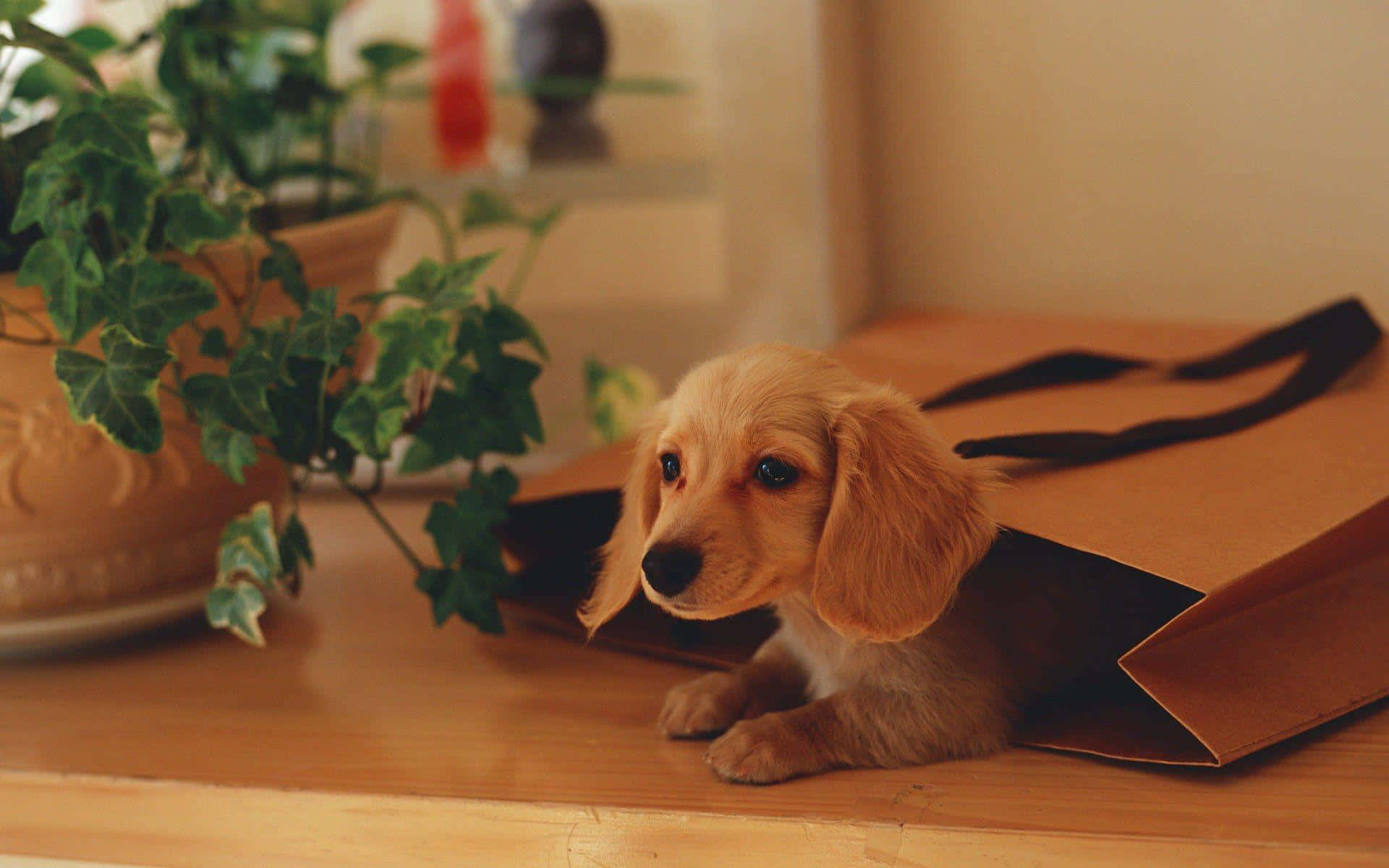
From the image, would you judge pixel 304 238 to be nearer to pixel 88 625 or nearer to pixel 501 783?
pixel 88 625

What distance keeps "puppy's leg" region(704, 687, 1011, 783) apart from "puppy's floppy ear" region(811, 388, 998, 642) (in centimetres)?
6

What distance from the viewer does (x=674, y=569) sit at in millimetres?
654

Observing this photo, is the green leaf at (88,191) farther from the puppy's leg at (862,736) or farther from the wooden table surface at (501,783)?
the puppy's leg at (862,736)

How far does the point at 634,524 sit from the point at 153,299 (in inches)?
13.4

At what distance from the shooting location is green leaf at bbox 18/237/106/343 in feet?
2.55

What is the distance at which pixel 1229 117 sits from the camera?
1.26 meters

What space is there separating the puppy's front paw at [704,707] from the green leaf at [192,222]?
0.43 meters

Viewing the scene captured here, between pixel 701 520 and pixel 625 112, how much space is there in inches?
34.4

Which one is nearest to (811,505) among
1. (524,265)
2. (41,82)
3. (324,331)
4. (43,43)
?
(324,331)

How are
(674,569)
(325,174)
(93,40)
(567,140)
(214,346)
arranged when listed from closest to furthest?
1. (674,569)
2. (214,346)
3. (93,40)
4. (325,174)
5. (567,140)

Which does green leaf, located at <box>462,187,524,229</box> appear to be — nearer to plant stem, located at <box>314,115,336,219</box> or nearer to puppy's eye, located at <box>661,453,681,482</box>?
plant stem, located at <box>314,115,336,219</box>

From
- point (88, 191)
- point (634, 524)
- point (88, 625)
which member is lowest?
point (88, 625)

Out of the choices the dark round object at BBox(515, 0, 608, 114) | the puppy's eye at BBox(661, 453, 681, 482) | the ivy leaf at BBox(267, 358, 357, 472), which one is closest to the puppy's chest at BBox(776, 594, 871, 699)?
the puppy's eye at BBox(661, 453, 681, 482)

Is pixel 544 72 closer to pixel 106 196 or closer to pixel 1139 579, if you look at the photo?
pixel 106 196
